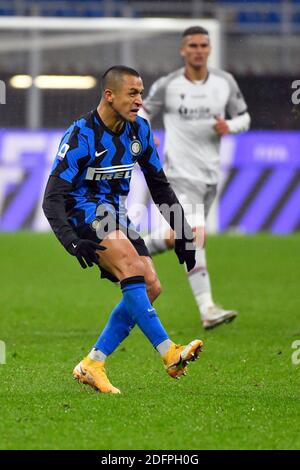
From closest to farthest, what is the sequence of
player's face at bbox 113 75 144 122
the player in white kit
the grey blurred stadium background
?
player's face at bbox 113 75 144 122
the player in white kit
the grey blurred stadium background

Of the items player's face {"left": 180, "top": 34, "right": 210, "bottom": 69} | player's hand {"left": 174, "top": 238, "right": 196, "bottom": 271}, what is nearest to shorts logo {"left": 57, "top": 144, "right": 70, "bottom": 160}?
player's hand {"left": 174, "top": 238, "right": 196, "bottom": 271}

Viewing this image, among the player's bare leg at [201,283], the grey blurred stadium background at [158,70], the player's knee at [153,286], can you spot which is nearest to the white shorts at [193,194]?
the player's bare leg at [201,283]

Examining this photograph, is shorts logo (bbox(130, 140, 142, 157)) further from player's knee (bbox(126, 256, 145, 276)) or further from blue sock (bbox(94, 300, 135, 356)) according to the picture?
blue sock (bbox(94, 300, 135, 356))

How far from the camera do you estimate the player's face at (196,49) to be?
10.0m

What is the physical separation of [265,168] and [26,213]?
375 centimetres

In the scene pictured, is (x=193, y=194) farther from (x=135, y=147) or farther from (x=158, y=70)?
(x=158, y=70)

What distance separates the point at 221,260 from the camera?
15562 mm

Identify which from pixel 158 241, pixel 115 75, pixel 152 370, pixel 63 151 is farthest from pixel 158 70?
pixel 63 151

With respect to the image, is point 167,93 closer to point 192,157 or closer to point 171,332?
point 192,157

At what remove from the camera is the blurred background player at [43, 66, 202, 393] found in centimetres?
665

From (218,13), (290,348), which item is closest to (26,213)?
(218,13)

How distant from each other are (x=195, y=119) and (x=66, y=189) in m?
3.94

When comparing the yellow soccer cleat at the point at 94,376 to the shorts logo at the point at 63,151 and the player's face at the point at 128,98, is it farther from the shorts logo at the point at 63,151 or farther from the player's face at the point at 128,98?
the player's face at the point at 128,98

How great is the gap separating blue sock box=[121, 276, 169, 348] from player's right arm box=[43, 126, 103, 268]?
297 millimetres
